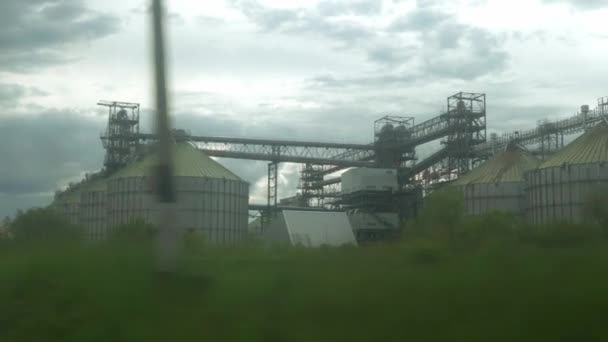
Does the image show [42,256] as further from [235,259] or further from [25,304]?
[235,259]

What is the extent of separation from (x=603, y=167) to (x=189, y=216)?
34.5 metres

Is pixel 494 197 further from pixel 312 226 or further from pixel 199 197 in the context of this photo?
pixel 199 197

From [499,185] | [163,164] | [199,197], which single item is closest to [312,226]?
[199,197]

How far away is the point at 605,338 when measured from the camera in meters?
6.62

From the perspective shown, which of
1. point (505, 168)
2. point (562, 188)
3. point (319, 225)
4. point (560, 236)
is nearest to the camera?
point (560, 236)

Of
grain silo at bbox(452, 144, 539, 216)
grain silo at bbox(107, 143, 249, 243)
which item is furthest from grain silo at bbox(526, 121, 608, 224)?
grain silo at bbox(107, 143, 249, 243)

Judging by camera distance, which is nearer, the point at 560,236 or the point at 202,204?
the point at 560,236

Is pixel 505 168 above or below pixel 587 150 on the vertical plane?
below

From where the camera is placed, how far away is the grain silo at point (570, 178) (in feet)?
163

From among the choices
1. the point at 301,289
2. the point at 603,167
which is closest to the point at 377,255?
the point at 301,289

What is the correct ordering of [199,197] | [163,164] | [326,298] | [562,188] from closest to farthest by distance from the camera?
[326,298] < [163,164] < [562,188] < [199,197]

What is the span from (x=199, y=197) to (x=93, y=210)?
1834 cm

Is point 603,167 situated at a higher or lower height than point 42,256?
higher

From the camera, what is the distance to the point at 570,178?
167ft
